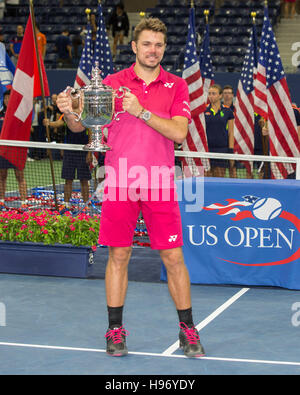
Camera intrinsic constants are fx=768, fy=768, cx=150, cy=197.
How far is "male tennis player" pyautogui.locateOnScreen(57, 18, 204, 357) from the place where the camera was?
5473mm

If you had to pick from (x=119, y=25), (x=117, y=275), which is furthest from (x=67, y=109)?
(x=119, y=25)

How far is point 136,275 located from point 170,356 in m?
2.82

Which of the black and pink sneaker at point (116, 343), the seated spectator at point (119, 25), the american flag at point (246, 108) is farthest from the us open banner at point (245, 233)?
the seated spectator at point (119, 25)

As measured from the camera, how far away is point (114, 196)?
5.64m

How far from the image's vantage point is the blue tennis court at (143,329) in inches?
217

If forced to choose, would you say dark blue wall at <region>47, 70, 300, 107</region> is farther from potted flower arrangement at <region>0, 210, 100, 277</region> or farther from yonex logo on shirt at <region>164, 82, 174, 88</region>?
yonex logo on shirt at <region>164, 82, 174, 88</region>

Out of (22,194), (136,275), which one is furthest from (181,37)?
(136,275)

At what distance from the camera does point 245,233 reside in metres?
7.98

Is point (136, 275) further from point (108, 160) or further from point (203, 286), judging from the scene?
point (108, 160)

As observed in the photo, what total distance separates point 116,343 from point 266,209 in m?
2.81

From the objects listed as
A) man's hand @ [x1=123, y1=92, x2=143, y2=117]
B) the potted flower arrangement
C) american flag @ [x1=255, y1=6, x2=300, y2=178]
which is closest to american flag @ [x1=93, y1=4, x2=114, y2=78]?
american flag @ [x1=255, y1=6, x2=300, y2=178]

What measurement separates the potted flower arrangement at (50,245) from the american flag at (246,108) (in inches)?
210

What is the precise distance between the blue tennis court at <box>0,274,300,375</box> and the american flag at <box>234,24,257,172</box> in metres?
5.77
